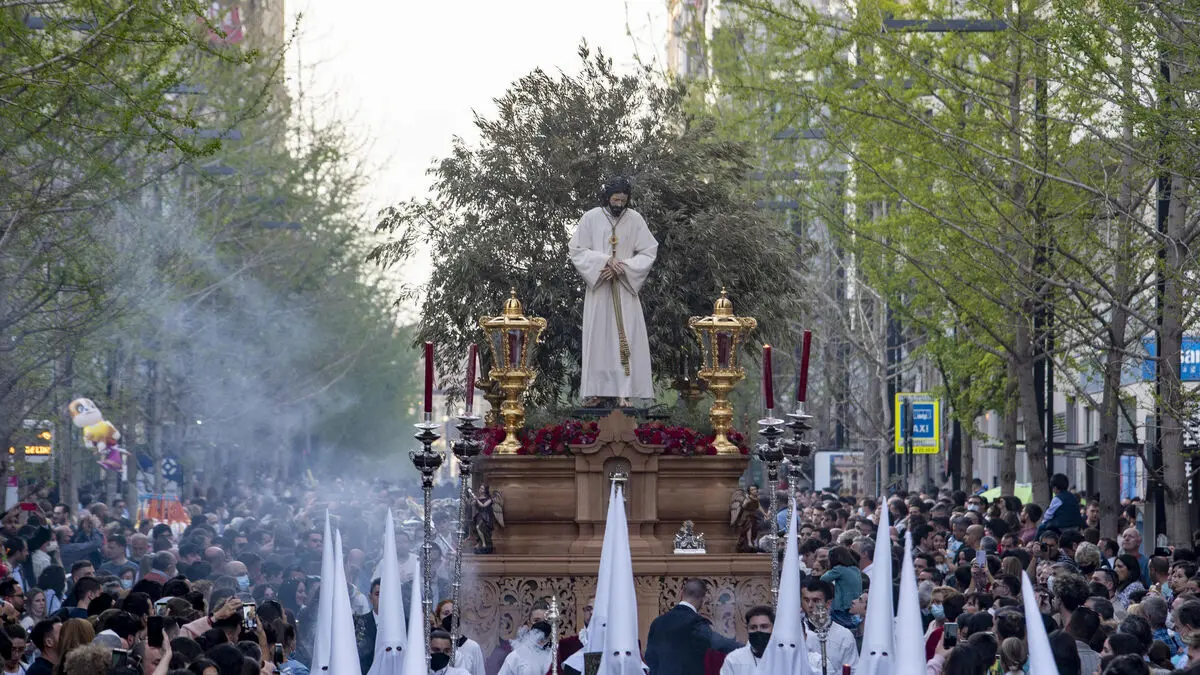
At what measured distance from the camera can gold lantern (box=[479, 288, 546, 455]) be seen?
18.7 meters

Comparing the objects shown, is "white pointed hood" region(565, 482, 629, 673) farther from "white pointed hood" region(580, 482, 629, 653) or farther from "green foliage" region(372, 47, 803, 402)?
"green foliage" region(372, 47, 803, 402)

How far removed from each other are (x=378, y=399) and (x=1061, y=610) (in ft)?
246

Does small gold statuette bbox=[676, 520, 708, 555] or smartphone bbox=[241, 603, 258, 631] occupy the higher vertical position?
small gold statuette bbox=[676, 520, 708, 555]

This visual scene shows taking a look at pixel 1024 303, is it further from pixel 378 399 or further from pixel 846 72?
pixel 378 399

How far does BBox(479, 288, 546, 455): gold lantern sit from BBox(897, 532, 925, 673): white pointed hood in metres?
9.11

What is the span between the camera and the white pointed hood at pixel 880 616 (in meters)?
10.1

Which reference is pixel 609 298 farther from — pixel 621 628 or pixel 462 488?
pixel 621 628

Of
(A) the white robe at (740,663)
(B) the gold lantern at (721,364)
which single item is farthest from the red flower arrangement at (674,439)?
(A) the white robe at (740,663)

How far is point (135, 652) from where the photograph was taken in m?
12.5

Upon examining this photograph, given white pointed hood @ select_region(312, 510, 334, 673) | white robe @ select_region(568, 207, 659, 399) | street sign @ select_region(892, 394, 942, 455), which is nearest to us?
white pointed hood @ select_region(312, 510, 334, 673)

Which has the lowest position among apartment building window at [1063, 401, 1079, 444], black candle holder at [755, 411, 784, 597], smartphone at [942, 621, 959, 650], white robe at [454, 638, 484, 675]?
white robe at [454, 638, 484, 675]

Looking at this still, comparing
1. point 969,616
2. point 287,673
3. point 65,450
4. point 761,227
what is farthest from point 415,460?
point 65,450

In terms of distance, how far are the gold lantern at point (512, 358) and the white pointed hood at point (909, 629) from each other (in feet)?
29.9

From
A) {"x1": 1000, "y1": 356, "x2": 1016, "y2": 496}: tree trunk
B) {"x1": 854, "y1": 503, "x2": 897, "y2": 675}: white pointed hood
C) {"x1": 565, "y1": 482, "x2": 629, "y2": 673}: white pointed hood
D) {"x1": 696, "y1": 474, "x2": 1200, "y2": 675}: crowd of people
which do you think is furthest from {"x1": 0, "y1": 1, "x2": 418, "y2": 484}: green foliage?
{"x1": 1000, "y1": 356, "x2": 1016, "y2": 496}: tree trunk
